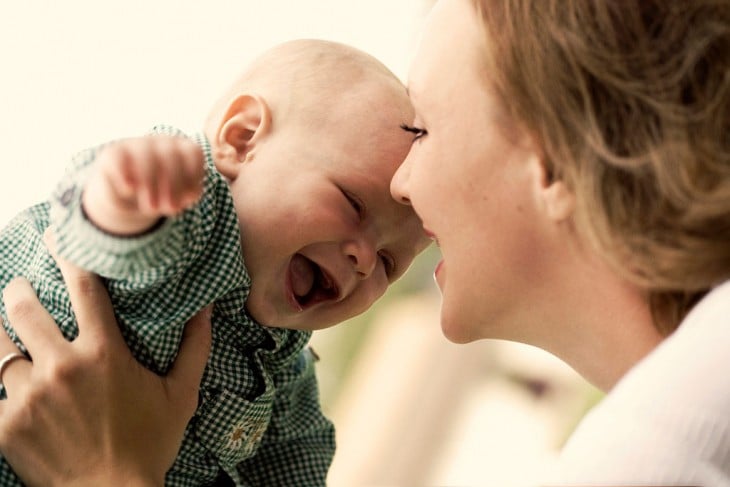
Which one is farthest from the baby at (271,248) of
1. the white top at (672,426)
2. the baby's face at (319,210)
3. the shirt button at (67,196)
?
the white top at (672,426)

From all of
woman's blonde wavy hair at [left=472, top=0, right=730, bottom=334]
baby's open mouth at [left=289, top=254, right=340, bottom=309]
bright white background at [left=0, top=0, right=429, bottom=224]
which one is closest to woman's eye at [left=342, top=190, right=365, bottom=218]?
baby's open mouth at [left=289, top=254, right=340, bottom=309]

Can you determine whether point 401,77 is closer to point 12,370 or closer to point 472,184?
point 472,184

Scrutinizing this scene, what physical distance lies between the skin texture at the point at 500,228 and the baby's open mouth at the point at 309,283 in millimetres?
242

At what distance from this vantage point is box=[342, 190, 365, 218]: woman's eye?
1.33 metres

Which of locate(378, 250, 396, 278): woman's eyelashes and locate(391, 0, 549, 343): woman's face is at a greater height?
locate(391, 0, 549, 343): woman's face

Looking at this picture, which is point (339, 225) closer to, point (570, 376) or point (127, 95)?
point (127, 95)

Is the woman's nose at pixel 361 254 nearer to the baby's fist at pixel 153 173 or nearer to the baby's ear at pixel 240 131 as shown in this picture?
the baby's ear at pixel 240 131

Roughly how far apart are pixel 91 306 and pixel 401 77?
136cm

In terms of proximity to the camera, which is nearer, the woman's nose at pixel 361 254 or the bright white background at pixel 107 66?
the woman's nose at pixel 361 254

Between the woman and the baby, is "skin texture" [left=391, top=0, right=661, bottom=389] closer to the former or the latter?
the woman

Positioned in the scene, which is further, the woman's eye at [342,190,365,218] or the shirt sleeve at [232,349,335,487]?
the shirt sleeve at [232,349,335,487]

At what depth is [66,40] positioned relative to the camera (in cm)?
170

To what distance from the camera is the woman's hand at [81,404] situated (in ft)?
3.64

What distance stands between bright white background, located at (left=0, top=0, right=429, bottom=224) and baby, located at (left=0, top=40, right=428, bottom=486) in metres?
0.43
